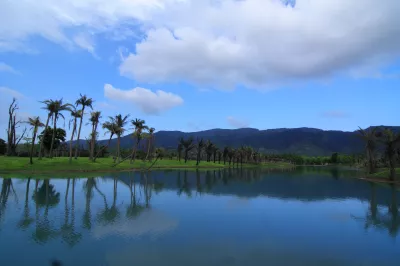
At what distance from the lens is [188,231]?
17.9m

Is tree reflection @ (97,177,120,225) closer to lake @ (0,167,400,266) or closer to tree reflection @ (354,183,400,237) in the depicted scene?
lake @ (0,167,400,266)

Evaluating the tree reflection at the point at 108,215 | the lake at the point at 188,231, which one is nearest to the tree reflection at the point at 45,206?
the lake at the point at 188,231

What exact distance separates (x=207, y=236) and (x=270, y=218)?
7503 mm

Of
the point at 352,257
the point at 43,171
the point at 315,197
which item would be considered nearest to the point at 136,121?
the point at 43,171

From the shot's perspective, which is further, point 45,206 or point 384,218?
point 384,218

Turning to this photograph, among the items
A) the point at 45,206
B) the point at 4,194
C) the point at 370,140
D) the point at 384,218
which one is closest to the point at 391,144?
the point at 370,140

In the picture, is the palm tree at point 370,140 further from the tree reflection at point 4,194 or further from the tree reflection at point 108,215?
the tree reflection at point 4,194

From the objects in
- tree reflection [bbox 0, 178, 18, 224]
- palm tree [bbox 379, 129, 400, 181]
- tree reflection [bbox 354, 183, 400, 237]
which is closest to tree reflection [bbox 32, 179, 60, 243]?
tree reflection [bbox 0, 178, 18, 224]

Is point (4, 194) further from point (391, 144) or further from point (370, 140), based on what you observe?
point (370, 140)

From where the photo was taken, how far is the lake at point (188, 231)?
44.4 ft

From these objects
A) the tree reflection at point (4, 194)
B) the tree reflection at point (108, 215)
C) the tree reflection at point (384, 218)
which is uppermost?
the tree reflection at point (4, 194)

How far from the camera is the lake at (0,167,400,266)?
13.5m

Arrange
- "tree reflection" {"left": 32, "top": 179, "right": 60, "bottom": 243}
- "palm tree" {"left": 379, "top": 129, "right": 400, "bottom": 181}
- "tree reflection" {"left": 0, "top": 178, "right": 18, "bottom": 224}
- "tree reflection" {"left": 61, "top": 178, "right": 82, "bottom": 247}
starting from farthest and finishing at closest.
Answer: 1. "palm tree" {"left": 379, "top": 129, "right": 400, "bottom": 181}
2. "tree reflection" {"left": 0, "top": 178, "right": 18, "bottom": 224}
3. "tree reflection" {"left": 32, "top": 179, "right": 60, "bottom": 243}
4. "tree reflection" {"left": 61, "top": 178, "right": 82, "bottom": 247}

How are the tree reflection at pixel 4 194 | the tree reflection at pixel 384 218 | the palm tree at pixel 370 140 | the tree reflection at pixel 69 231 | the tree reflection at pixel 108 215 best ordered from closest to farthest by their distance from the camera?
the tree reflection at pixel 69 231 → the tree reflection at pixel 108 215 → the tree reflection at pixel 384 218 → the tree reflection at pixel 4 194 → the palm tree at pixel 370 140
